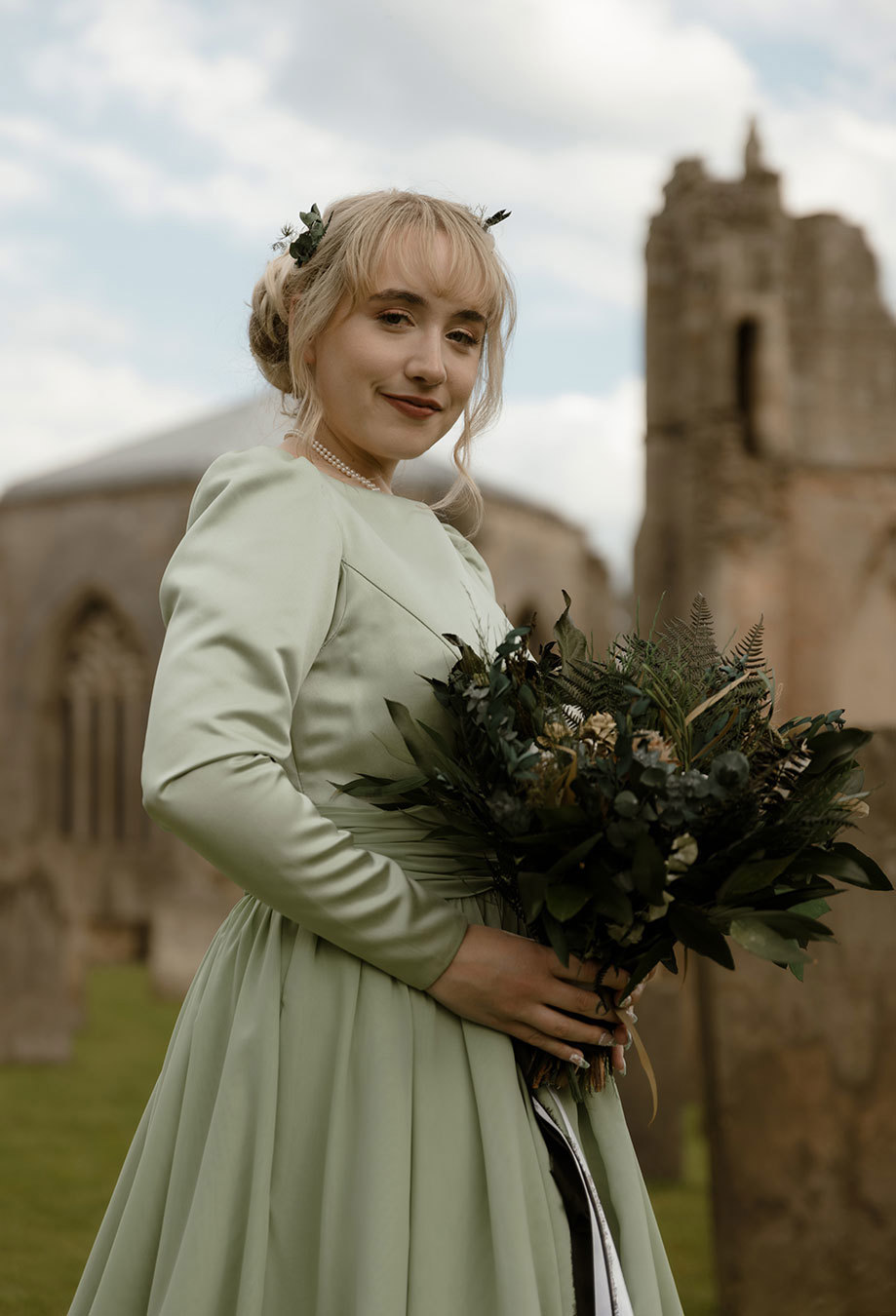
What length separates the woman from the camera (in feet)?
5.26

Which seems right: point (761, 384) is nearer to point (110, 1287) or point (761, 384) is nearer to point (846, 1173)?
point (846, 1173)

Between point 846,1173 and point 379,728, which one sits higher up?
point 379,728

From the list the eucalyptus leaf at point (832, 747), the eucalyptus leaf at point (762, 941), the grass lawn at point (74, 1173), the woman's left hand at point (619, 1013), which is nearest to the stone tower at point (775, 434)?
the grass lawn at point (74, 1173)

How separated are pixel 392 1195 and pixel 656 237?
44.6 feet

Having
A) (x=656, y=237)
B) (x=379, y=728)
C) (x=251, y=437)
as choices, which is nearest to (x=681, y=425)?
(x=656, y=237)

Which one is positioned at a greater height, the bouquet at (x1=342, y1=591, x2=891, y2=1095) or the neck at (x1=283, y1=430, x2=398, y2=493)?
the neck at (x1=283, y1=430, x2=398, y2=493)

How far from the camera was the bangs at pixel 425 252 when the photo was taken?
1.82 m

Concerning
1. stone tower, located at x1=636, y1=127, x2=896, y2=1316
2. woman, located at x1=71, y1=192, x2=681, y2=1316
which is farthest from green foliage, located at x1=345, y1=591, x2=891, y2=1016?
stone tower, located at x1=636, y1=127, x2=896, y2=1316

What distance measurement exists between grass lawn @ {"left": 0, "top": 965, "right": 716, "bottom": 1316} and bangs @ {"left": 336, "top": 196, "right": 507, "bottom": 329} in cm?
393

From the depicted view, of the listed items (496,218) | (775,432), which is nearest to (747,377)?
(775,432)

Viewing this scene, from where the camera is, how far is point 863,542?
13992 millimetres

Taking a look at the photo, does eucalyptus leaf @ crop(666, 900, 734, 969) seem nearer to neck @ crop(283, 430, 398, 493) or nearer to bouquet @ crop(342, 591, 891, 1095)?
bouquet @ crop(342, 591, 891, 1095)

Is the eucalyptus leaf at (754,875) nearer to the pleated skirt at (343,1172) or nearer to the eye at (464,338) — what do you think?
the pleated skirt at (343,1172)

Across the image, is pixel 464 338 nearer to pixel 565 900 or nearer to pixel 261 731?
pixel 261 731
